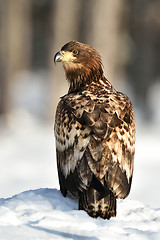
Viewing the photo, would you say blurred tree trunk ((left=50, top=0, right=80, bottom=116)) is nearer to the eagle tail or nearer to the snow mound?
the snow mound

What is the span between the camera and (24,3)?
2678 centimetres

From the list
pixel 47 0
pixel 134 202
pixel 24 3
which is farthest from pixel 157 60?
pixel 134 202

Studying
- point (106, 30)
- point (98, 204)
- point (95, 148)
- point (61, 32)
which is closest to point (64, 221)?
point (98, 204)

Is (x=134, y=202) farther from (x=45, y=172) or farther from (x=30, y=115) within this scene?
(x=30, y=115)

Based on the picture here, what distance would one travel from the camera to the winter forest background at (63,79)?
1526cm

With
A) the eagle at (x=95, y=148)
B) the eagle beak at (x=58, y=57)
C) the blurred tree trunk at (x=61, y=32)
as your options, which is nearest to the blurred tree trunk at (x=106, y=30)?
the blurred tree trunk at (x=61, y=32)

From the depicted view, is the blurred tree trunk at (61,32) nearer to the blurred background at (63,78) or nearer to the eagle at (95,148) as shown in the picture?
the blurred background at (63,78)

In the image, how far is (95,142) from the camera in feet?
19.2

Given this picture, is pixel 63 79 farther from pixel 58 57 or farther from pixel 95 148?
pixel 95 148

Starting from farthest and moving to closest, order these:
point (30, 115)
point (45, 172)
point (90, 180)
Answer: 1. point (30, 115)
2. point (45, 172)
3. point (90, 180)

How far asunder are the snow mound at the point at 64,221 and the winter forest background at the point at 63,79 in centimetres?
673

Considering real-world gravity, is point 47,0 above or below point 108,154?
above

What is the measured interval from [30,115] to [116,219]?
19.7 meters

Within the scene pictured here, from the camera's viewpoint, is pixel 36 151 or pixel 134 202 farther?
pixel 36 151
